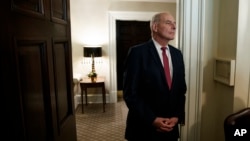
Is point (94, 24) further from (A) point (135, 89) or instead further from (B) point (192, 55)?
(A) point (135, 89)

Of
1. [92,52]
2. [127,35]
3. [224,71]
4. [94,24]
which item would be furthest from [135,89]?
[127,35]

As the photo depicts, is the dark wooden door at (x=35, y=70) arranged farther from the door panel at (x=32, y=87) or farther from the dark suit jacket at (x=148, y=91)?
A: the dark suit jacket at (x=148, y=91)

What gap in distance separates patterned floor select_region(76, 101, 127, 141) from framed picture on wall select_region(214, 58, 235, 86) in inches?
69.2

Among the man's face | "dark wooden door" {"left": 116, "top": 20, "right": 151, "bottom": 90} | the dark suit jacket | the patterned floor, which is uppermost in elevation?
"dark wooden door" {"left": 116, "top": 20, "right": 151, "bottom": 90}

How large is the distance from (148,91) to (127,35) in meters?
3.66

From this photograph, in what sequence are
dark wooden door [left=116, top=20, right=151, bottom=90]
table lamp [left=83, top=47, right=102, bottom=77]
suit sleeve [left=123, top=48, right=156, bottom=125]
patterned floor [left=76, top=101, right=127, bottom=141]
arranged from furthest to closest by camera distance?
dark wooden door [left=116, top=20, right=151, bottom=90]
table lamp [left=83, top=47, right=102, bottom=77]
patterned floor [left=76, top=101, right=127, bottom=141]
suit sleeve [left=123, top=48, right=156, bottom=125]

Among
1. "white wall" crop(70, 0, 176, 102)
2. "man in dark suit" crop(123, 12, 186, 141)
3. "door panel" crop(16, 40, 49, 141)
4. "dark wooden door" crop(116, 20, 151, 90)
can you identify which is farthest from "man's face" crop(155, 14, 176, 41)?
"dark wooden door" crop(116, 20, 151, 90)

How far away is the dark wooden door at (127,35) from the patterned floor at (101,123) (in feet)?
3.54

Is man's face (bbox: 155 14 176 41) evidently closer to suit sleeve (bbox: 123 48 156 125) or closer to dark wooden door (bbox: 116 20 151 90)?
suit sleeve (bbox: 123 48 156 125)

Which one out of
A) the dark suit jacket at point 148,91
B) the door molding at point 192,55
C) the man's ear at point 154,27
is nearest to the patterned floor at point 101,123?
the door molding at point 192,55

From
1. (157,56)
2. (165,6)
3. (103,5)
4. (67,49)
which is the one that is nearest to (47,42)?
(67,49)

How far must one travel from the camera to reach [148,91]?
1389mm

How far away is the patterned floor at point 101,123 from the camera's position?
2965mm

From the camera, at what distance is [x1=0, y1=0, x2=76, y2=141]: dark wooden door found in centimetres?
64
